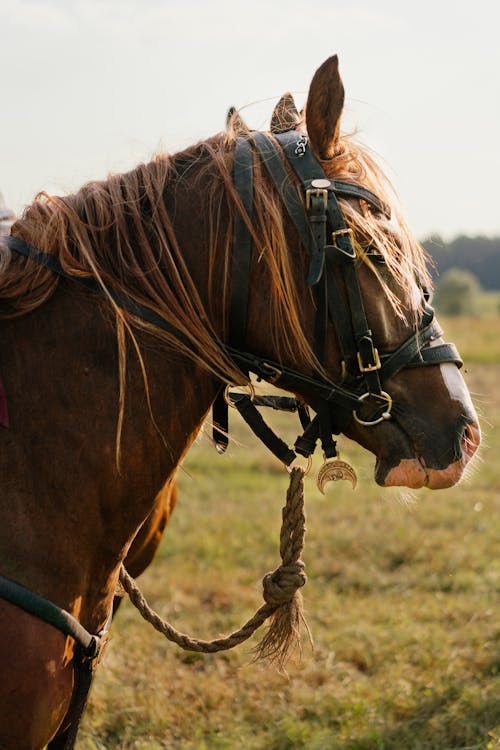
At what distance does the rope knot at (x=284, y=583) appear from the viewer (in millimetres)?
2393

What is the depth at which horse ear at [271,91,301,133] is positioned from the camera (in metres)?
2.20

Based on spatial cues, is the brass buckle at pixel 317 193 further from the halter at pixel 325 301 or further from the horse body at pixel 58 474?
the horse body at pixel 58 474

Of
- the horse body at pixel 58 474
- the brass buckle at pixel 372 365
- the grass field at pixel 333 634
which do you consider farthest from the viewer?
the grass field at pixel 333 634

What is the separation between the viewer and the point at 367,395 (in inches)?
81.2

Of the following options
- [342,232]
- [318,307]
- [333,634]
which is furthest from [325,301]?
[333,634]

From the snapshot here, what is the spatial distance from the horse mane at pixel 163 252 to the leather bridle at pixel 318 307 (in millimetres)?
25

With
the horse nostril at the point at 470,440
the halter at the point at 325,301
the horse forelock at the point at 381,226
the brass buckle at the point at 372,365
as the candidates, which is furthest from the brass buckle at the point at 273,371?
the horse nostril at the point at 470,440

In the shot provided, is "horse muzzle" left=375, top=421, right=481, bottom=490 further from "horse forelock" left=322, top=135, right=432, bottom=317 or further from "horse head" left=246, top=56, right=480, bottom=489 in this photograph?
"horse forelock" left=322, top=135, right=432, bottom=317

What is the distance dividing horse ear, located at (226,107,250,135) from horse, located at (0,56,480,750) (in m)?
0.06

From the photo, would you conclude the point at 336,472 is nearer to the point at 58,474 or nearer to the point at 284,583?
the point at 284,583

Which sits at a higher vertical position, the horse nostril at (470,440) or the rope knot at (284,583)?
the horse nostril at (470,440)

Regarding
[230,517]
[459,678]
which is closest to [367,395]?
[459,678]

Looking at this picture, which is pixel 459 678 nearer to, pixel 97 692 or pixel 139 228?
pixel 97 692

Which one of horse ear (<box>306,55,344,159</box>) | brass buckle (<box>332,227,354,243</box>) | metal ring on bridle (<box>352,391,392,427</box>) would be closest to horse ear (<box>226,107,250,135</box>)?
horse ear (<box>306,55,344,159</box>)
